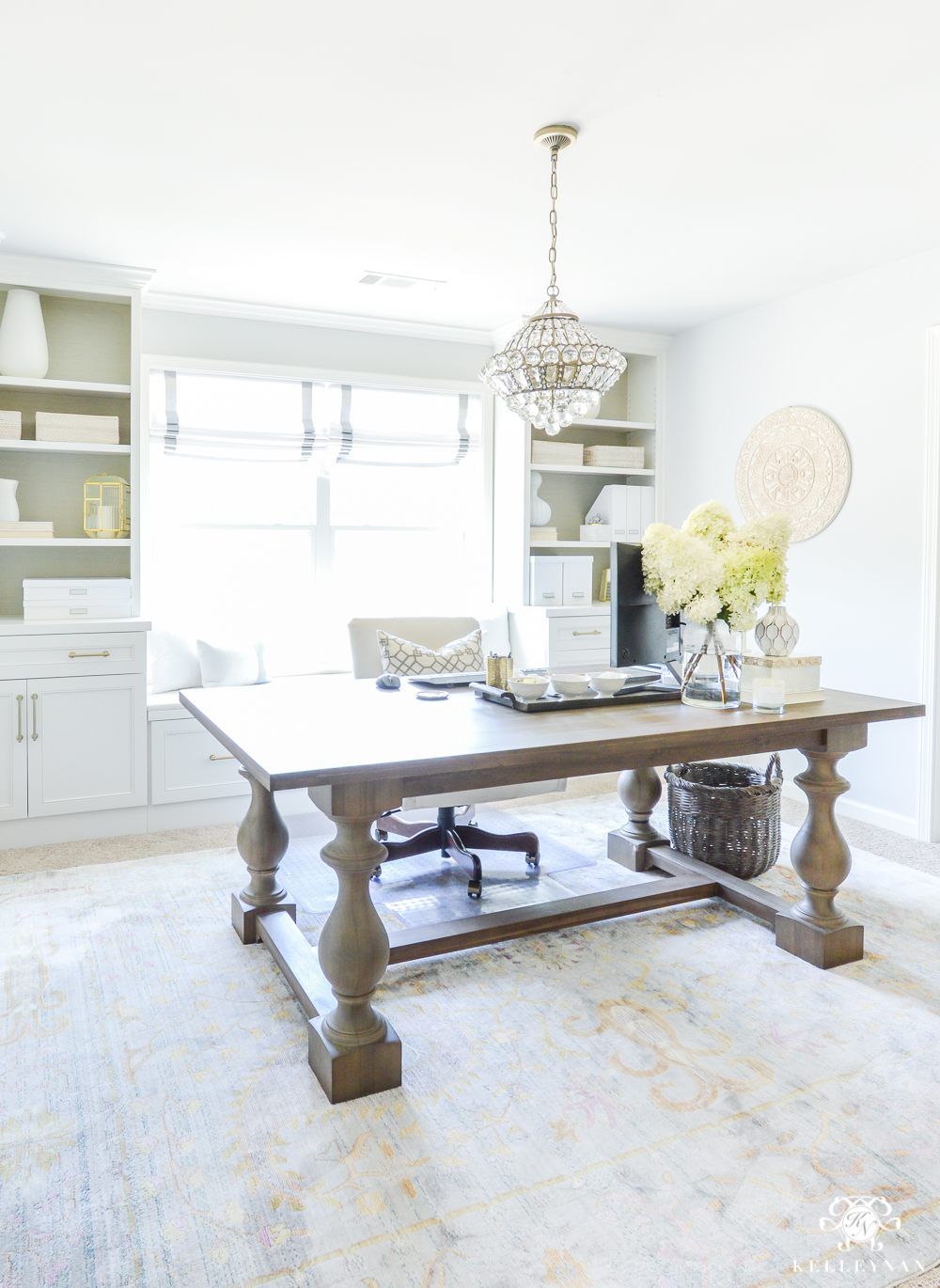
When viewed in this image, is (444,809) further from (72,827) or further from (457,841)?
(72,827)

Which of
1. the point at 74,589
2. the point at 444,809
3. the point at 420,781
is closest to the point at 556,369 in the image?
the point at 420,781

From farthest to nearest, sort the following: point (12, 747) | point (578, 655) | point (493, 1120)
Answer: point (578, 655) → point (12, 747) → point (493, 1120)

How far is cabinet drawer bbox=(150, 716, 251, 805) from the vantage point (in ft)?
12.8

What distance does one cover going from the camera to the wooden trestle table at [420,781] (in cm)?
191

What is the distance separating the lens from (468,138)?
8.86ft

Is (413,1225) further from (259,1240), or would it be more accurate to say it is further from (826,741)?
(826,741)

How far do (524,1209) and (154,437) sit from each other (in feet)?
12.6

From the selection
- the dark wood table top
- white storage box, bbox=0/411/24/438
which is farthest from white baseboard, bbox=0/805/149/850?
white storage box, bbox=0/411/24/438

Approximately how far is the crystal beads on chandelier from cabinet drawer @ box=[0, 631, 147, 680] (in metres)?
2.08

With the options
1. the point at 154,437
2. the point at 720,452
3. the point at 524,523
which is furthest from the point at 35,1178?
the point at 720,452

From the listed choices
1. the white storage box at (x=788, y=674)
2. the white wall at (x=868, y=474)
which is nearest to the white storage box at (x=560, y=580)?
the white wall at (x=868, y=474)

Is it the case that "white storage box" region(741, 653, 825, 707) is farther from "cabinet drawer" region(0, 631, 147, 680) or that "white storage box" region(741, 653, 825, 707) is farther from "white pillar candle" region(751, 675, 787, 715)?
"cabinet drawer" region(0, 631, 147, 680)

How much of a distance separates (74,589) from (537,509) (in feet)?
8.15

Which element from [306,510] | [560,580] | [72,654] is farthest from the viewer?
[560,580]
